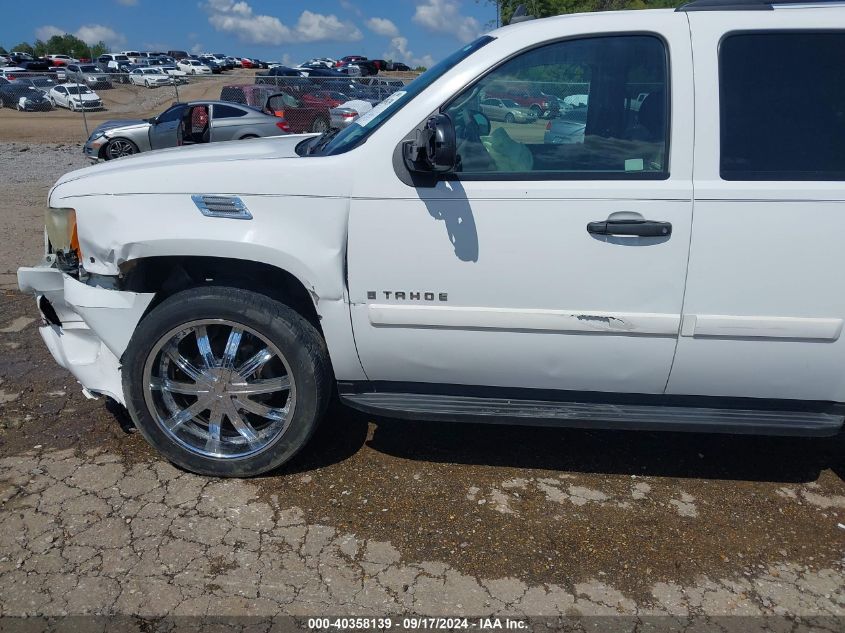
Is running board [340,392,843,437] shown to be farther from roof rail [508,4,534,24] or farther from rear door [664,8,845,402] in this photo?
roof rail [508,4,534,24]

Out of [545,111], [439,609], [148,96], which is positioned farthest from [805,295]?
[148,96]

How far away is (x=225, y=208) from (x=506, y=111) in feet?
4.12

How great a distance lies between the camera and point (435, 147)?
9.34 feet

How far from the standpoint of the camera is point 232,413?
11.2 feet

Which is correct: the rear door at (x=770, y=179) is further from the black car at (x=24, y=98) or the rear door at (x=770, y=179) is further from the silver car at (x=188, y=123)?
the black car at (x=24, y=98)

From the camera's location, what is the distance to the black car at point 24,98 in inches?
1211

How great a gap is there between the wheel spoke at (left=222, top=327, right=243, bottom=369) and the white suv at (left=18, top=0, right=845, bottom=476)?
2 centimetres

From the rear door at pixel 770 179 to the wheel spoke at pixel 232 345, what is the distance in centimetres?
191

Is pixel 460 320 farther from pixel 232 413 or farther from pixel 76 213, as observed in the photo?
pixel 76 213

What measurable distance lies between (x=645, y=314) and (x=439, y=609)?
141 cm

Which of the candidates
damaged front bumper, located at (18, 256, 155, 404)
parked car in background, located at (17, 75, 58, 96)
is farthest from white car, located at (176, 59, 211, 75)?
damaged front bumper, located at (18, 256, 155, 404)

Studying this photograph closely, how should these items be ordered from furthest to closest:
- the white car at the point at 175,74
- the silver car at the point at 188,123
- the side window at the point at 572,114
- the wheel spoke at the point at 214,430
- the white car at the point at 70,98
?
the white car at the point at 70,98
the white car at the point at 175,74
the silver car at the point at 188,123
the wheel spoke at the point at 214,430
the side window at the point at 572,114

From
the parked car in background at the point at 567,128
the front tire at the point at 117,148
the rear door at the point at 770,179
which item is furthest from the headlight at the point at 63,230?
the front tire at the point at 117,148

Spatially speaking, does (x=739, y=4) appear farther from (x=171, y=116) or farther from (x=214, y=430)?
(x=171, y=116)
